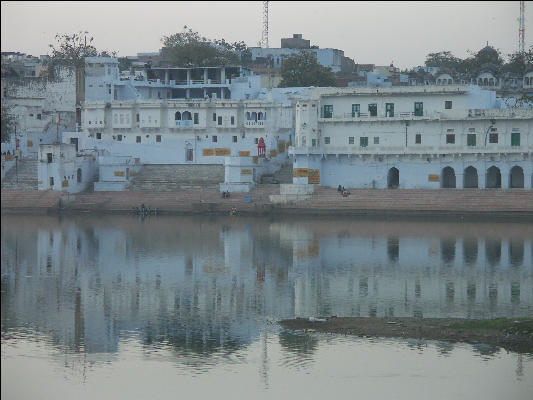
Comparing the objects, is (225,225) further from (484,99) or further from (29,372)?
(29,372)

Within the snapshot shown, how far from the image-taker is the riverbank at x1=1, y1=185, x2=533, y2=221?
56625 mm

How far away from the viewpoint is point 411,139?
62.8m

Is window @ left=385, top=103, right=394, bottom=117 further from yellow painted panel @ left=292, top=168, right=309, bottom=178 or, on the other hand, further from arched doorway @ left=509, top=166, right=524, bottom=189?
arched doorway @ left=509, top=166, right=524, bottom=189

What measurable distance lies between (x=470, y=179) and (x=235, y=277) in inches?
1268

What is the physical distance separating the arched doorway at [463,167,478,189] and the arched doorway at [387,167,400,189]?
155 inches

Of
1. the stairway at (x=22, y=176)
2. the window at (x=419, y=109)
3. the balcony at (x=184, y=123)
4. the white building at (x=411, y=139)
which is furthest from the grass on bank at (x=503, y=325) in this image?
the balcony at (x=184, y=123)

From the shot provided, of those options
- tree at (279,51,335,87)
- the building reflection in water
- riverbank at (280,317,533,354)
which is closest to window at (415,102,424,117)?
the building reflection in water

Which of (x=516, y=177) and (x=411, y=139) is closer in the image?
(x=411, y=139)

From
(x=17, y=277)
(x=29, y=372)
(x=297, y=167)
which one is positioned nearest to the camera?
(x=29, y=372)

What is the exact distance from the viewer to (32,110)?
Answer: 74312 millimetres

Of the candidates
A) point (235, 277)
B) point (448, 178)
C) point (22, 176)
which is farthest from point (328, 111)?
point (235, 277)

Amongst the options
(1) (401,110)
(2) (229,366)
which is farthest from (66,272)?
(1) (401,110)

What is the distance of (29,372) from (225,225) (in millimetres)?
32027

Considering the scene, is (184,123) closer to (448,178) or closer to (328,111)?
(328,111)
